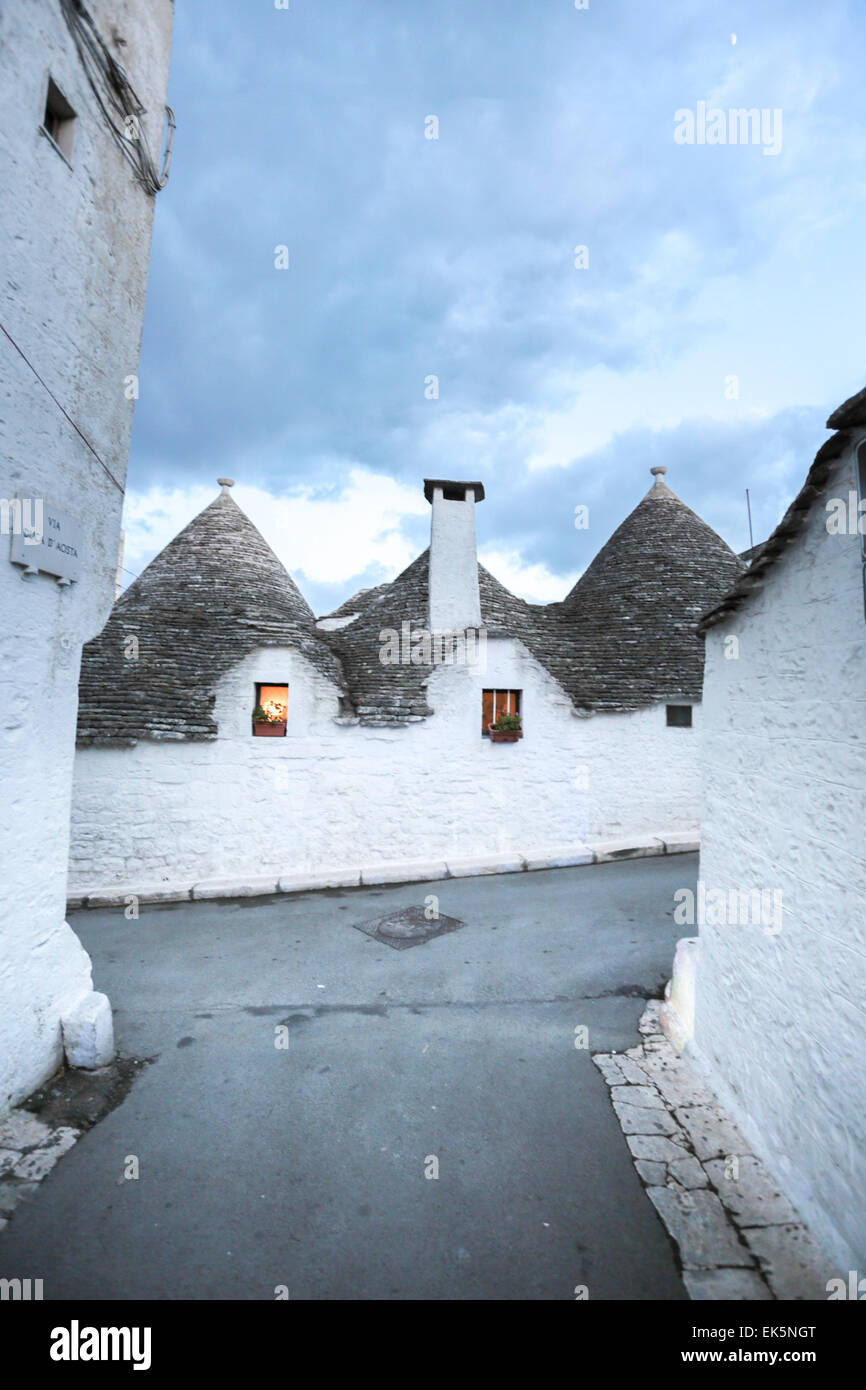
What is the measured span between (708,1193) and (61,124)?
8407mm

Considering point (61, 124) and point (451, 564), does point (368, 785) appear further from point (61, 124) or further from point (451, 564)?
point (61, 124)

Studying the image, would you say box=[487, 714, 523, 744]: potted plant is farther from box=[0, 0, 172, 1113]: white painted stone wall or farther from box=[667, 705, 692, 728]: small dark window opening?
box=[0, 0, 172, 1113]: white painted stone wall

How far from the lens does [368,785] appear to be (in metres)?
10.4

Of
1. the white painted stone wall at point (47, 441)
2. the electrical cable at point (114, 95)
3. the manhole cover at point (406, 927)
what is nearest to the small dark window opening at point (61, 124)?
the white painted stone wall at point (47, 441)

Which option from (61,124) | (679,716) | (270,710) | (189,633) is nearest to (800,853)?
(61,124)

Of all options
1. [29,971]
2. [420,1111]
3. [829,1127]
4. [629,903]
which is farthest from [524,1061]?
[629,903]

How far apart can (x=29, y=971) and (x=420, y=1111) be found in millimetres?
2857

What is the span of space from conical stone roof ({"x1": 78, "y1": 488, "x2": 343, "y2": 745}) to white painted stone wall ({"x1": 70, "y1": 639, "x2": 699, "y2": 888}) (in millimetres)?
345

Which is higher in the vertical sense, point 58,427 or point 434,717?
point 58,427

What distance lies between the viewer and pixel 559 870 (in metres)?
10.7

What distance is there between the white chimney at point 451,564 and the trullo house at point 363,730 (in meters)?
0.04

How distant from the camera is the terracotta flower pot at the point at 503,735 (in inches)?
435

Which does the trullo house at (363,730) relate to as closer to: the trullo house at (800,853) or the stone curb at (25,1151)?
the stone curb at (25,1151)
